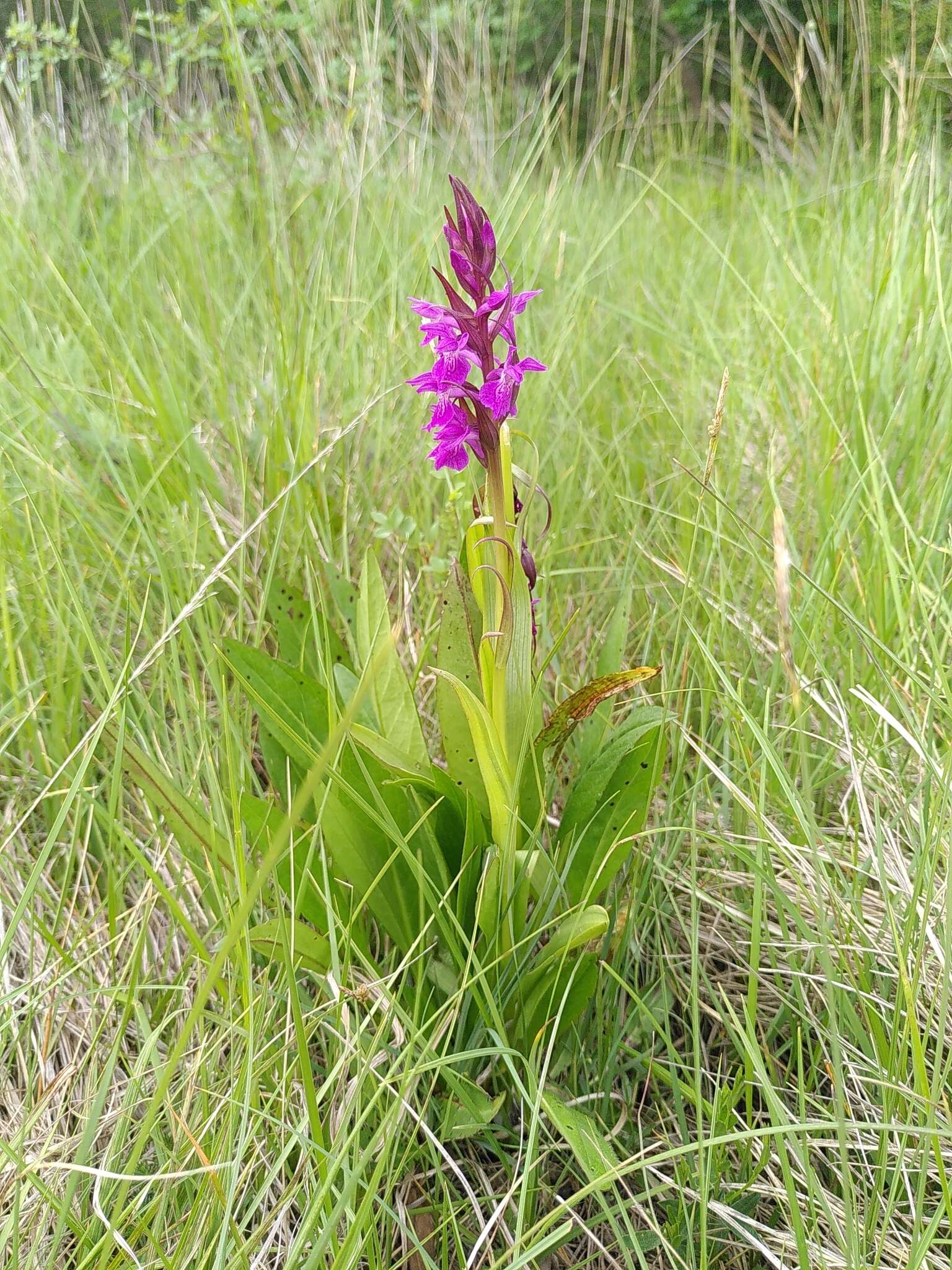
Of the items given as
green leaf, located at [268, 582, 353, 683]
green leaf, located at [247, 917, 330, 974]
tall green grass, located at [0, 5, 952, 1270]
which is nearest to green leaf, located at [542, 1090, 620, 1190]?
tall green grass, located at [0, 5, 952, 1270]

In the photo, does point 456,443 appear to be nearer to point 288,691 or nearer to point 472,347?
point 472,347

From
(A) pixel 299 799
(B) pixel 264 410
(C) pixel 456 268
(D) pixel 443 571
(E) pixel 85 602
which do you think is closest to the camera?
(A) pixel 299 799

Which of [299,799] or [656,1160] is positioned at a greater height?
[299,799]

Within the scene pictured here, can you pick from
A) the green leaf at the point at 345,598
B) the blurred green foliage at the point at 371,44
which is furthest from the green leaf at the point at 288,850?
the blurred green foliage at the point at 371,44

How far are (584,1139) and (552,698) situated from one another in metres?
0.64

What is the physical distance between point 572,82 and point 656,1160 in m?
9.52

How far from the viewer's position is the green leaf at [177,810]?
35.0 inches

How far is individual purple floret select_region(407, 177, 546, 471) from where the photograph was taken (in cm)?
82

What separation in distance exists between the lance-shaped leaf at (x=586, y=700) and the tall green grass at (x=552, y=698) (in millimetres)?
81

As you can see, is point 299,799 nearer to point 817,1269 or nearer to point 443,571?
point 817,1269

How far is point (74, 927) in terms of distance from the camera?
3.51 feet

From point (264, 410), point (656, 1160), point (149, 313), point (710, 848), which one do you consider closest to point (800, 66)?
point (264, 410)

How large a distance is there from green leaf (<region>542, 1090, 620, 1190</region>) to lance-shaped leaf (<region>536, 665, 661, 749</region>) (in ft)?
1.15

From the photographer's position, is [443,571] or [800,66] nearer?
[443,571]
